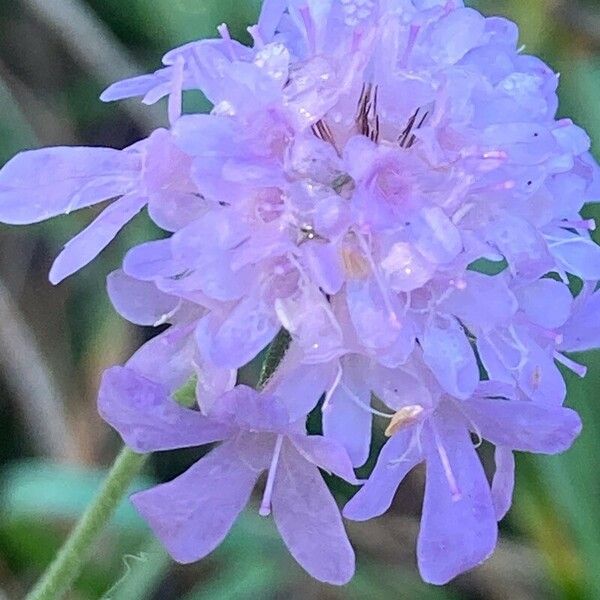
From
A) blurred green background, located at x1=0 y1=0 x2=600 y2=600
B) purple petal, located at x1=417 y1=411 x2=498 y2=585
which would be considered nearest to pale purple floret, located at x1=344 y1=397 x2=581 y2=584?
purple petal, located at x1=417 y1=411 x2=498 y2=585

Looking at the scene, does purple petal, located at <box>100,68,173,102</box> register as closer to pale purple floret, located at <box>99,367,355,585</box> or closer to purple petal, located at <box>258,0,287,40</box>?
purple petal, located at <box>258,0,287,40</box>

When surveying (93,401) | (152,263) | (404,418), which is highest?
(152,263)

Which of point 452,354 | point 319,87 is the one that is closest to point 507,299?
point 452,354

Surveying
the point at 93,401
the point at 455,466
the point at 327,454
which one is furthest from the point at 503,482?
the point at 93,401

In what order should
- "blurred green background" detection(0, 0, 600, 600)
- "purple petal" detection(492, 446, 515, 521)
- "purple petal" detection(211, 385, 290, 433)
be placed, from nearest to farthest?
"purple petal" detection(211, 385, 290, 433) → "purple petal" detection(492, 446, 515, 521) → "blurred green background" detection(0, 0, 600, 600)

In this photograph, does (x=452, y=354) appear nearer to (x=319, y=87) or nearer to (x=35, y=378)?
(x=319, y=87)

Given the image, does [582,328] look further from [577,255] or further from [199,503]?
[199,503]
